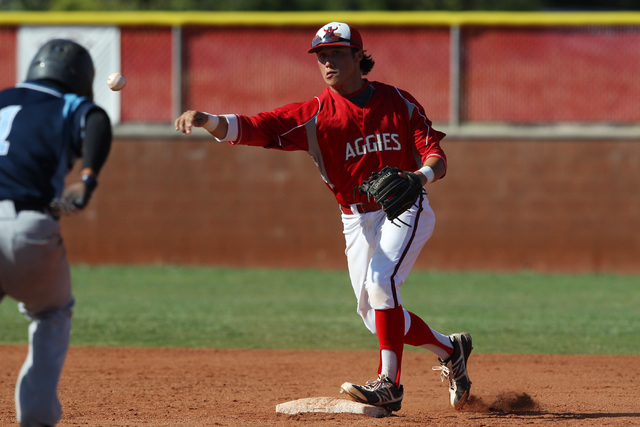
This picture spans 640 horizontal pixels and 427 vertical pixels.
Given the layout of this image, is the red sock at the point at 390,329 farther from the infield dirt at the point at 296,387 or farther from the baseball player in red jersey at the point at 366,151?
the infield dirt at the point at 296,387

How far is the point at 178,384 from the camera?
6254 mm

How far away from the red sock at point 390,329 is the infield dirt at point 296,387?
1.27 ft

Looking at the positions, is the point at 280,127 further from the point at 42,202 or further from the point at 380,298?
the point at 42,202

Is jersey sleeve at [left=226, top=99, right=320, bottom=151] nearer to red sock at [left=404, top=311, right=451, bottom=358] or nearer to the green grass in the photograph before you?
red sock at [left=404, top=311, right=451, bottom=358]

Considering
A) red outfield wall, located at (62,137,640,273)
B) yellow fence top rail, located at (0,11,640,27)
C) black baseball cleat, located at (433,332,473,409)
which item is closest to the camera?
black baseball cleat, located at (433,332,473,409)

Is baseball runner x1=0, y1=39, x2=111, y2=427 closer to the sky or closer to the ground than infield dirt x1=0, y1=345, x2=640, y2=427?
closer to the sky

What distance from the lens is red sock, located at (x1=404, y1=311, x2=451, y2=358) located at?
5.36 meters

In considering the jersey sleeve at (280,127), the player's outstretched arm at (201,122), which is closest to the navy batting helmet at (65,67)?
the player's outstretched arm at (201,122)

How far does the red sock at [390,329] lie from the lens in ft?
16.7

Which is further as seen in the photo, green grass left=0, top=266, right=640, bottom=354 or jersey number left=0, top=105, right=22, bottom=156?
green grass left=0, top=266, right=640, bottom=354

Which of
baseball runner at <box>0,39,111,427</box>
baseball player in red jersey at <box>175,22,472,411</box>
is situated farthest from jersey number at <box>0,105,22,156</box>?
baseball player in red jersey at <box>175,22,472,411</box>

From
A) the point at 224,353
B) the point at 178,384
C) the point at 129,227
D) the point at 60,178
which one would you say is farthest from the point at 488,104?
the point at 60,178

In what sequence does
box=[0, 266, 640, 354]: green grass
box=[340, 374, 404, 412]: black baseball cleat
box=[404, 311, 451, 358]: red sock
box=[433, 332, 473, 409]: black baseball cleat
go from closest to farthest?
1. box=[340, 374, 404, 412]: black baseball cleat
2. box=[404, 311, 451, 358]: red sock
3. box=[433, 332, 473, 409]: black baseball cleat
4. box=[0, 266, 640, 354]: green grass

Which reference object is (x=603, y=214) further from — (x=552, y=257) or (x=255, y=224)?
(x=255, y=224)
